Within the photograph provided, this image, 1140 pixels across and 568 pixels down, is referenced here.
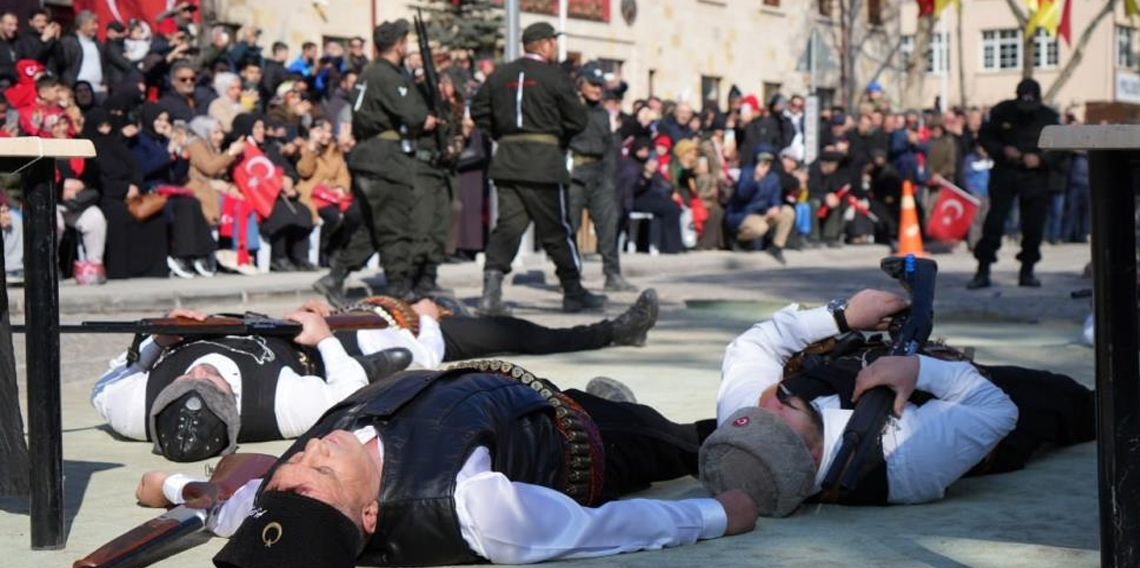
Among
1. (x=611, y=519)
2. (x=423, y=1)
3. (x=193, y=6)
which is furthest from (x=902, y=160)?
(x=611, y=519)

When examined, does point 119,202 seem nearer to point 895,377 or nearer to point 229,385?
point 229,385

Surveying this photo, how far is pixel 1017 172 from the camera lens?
16.0 meters

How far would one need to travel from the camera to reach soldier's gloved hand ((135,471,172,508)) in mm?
5562

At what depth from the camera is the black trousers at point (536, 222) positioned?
43.6ft

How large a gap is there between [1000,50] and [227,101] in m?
44.9

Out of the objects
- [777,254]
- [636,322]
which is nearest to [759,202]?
[777,254]

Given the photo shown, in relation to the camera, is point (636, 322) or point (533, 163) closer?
point (636, 322)

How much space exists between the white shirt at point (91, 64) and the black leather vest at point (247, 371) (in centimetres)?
1164

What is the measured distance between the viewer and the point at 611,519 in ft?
15.5

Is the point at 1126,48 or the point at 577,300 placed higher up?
the point at 1126,48

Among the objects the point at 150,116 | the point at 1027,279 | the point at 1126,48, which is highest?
the point at 1126,48

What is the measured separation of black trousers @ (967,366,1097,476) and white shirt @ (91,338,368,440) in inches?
87.8

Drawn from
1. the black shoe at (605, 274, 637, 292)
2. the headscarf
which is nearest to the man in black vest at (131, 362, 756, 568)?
the black shoe at (605, 274, 637, 292)

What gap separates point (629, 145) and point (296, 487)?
18.3 m
